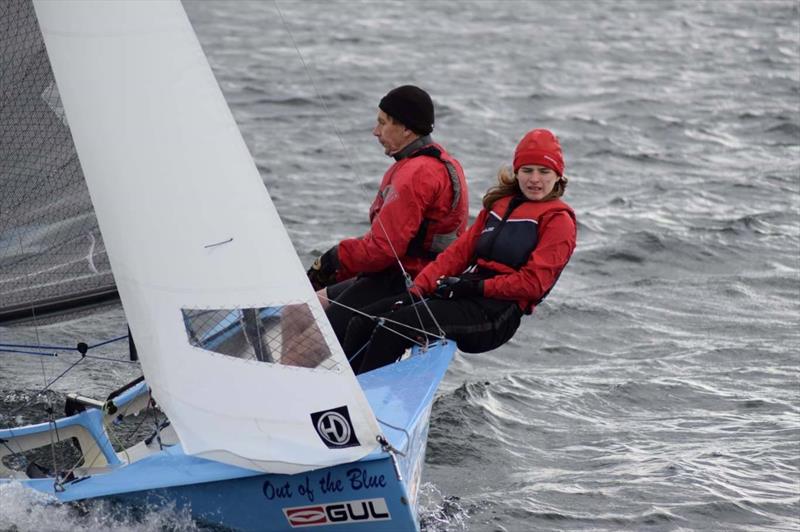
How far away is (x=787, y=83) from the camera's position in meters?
13.9

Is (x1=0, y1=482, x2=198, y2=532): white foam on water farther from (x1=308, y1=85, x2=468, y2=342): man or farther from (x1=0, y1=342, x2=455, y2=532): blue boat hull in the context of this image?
(x1=308, y1=85, x2=468, y2=342): man

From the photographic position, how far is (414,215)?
17.0 feet

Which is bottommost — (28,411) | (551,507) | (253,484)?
(28,411)

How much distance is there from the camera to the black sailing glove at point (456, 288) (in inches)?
197

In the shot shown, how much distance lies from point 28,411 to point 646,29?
12296mm

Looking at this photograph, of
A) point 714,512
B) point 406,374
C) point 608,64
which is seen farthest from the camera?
point 608,64

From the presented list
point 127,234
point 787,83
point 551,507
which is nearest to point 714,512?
point 551,507

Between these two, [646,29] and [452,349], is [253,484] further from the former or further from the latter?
[646,29]

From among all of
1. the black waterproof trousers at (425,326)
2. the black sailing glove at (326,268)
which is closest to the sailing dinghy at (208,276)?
the black waterproof trousers at (425,326)

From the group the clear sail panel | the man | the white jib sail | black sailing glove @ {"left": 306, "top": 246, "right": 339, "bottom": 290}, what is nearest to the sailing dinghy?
the white jib sail

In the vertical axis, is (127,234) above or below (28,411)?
above

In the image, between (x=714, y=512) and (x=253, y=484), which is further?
(x=714, y=512)

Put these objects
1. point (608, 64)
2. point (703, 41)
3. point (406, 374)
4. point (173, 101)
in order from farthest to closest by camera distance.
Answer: point (703, 41), point (608, 64), point (406, 374), point (173, 101)

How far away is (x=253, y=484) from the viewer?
416cm
